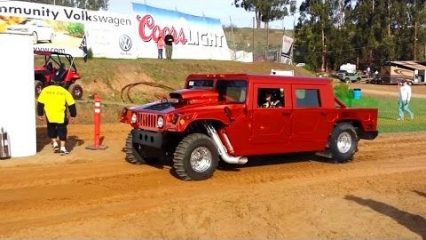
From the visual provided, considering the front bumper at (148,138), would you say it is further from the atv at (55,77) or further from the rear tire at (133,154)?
the atv at (55,77)

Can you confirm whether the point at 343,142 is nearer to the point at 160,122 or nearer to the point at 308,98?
the point at 308,98

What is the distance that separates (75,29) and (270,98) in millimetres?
19665

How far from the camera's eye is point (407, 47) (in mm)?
80812

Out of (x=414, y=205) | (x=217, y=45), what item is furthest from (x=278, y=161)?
(x=217, y=45)

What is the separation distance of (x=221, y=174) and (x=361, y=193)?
2651mm

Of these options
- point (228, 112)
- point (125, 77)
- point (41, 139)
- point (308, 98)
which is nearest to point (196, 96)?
point (228, 112)

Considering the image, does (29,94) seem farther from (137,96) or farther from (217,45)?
(217,45)

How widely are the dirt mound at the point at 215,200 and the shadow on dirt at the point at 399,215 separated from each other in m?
0.01

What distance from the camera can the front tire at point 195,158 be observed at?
32.0ft

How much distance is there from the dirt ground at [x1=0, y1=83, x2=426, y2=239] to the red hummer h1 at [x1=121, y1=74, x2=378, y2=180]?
42 cm

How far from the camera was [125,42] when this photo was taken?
31.7 m

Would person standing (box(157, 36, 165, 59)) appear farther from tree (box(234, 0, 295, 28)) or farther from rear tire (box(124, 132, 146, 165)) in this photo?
tree (box(234, 0, 295, 28))

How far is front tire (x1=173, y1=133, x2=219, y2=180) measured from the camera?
975 centimetres

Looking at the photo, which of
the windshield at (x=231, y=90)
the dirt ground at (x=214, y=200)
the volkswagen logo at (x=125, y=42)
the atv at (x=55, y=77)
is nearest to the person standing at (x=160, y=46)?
the volkswagen logo at (x=125, y=42)
